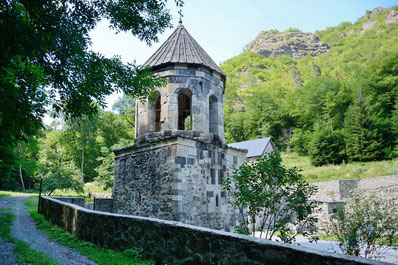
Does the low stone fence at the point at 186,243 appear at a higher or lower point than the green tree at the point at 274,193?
lower

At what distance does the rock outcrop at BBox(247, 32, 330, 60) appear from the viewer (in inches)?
3669

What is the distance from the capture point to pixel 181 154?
808 centimetres

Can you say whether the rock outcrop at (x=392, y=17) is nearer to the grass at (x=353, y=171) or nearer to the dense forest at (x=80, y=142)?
the grass at (x=353, y=171)

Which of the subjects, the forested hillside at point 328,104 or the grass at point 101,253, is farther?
the forested hillside at point 328,104

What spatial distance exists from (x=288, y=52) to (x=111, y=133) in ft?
252

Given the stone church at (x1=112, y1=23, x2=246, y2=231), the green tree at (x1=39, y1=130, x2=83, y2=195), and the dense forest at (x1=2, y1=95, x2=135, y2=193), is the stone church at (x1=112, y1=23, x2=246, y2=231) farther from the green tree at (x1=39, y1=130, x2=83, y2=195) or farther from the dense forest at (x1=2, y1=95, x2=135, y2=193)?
the dense forest at (x1=2, y1=95, x2=135, y2=193)

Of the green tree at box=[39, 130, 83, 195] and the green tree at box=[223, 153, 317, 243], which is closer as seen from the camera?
the green tree at box=[223, 153, 317, 243]

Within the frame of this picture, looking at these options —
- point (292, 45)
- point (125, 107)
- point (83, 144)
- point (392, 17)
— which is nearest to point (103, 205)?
point (83, 144)

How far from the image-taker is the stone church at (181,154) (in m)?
8.02

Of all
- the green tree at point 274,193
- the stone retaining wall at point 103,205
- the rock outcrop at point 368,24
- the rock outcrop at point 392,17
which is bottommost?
the stone retaining wall at point 103,205

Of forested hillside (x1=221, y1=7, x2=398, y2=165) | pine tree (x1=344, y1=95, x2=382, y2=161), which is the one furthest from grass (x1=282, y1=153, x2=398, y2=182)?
forested hillside (x1=221, y1=7, x2=398, y2=165)

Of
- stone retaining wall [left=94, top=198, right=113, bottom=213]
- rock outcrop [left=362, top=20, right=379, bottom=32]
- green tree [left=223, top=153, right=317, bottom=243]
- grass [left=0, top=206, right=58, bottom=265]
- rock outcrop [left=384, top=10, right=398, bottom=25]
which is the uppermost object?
rock outcrop [left=362, top=20, right=379, bottom=32]

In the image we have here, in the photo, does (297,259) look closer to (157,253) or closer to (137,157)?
(157,253)

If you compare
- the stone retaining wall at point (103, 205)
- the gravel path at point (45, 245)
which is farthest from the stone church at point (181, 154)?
the gravel path at point (45, 245)
